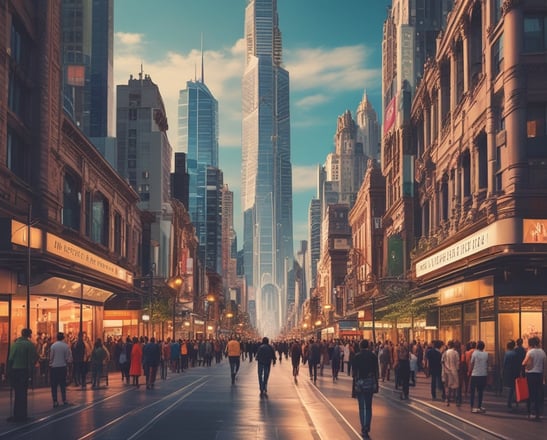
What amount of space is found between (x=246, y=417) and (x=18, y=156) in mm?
25032

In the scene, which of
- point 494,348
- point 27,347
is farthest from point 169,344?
point 27,347

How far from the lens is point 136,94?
465 feet

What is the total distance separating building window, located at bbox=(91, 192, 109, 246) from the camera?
2483 inches

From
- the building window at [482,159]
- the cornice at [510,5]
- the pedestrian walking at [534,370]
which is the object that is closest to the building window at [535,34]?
the cornice at [510,5]

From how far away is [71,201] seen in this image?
55.8 meters

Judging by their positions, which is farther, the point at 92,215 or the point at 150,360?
the point at 92,215

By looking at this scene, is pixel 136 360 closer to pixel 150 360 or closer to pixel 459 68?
pixel 150 360

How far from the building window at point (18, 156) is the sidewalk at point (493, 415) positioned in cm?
2069

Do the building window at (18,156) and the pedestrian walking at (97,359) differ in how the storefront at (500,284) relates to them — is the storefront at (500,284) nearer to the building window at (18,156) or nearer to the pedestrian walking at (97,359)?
the pedestrian walking at (97,359)

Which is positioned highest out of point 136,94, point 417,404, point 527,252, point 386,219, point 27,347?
point 136,94

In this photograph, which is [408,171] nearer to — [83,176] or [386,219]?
[386,219]

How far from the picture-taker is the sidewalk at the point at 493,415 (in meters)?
19.7

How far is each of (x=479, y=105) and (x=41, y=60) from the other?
22.1 meters

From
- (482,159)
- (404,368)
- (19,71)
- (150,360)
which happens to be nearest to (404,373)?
(404,368)
